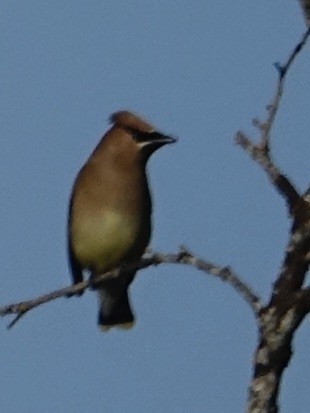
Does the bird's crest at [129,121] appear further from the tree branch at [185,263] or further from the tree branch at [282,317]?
the tree branch at [282,317]

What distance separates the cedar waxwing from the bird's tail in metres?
0.60

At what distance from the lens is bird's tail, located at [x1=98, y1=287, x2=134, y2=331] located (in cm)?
866

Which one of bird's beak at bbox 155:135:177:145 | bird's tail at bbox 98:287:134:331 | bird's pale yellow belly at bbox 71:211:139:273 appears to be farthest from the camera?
bird's tail at bbox 98:287:134:331

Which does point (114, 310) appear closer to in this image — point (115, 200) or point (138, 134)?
point (115, 200)

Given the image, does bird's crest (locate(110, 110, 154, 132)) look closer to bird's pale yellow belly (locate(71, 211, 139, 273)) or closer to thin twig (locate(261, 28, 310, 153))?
bird's pale yellow belly (locate(71, 211, 139, 273))

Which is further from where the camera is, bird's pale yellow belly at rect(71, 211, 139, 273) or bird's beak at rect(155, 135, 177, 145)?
bird's pale yellow belly at rect(71, 211, 139, 273)

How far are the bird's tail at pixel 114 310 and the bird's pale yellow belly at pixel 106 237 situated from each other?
764 mm

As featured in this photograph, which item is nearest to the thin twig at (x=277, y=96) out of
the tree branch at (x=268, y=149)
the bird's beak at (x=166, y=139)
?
the tree branch at (x=268, y=149)

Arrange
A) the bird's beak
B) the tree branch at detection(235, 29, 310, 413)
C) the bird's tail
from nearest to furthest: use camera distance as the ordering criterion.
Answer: the tree branch at detection(235, 29, 310, 413), the bird's beak, the bird's tail

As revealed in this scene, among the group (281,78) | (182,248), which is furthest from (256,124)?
(182,248)

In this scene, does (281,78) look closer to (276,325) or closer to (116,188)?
(276,325)

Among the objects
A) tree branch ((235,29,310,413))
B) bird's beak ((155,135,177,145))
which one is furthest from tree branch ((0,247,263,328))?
bird's beak ((155,135,177,145))

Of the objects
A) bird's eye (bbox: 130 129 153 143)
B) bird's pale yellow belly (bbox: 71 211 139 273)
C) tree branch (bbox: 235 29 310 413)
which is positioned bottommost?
tree branch (bbox: 235 29 310 413)

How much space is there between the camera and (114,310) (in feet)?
28.6
